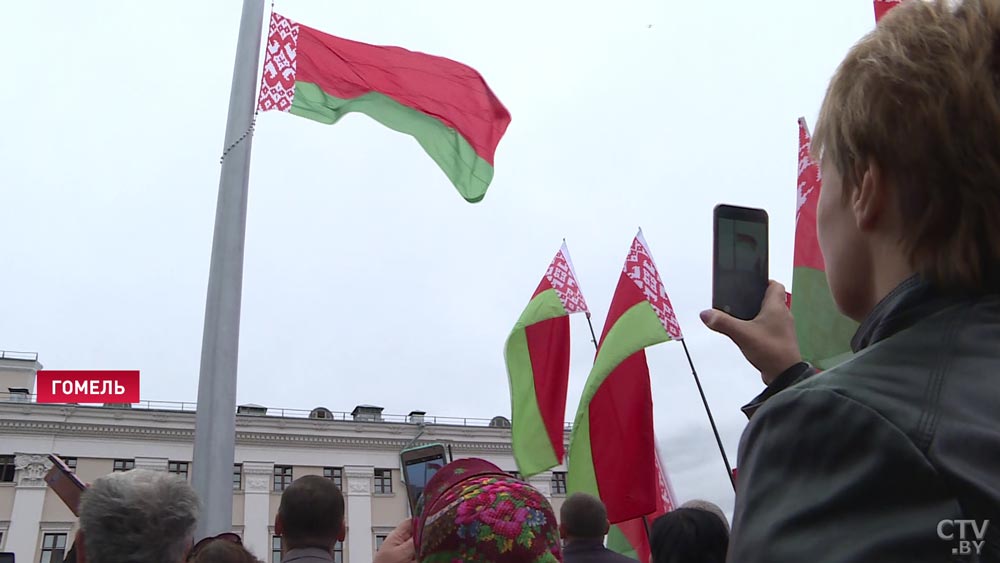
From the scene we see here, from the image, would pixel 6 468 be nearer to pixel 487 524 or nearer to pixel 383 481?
pixel 383 481

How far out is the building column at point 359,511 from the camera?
32156 mm

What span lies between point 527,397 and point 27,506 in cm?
2788

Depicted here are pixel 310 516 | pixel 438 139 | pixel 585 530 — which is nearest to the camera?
pixel 310 516

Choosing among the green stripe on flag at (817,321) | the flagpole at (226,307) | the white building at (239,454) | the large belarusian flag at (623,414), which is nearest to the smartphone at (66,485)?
the flagpole at (226,307)

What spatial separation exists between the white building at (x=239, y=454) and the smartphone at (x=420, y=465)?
92.3ft

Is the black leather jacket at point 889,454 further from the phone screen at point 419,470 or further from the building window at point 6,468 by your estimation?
the building window at point 6,468

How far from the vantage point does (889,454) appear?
698mm

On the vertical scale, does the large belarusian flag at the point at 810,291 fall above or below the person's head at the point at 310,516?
above

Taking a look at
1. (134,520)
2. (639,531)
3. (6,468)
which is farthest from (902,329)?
(6,468)

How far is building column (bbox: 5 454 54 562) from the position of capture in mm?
28172

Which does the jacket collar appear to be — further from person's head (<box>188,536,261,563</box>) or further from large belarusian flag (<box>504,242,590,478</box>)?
large belarusian flag (<box>504,242,590,478</box>)

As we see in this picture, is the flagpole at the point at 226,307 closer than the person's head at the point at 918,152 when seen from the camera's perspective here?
No

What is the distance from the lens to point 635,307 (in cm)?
777

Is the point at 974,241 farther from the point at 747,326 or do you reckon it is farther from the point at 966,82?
the point at 747,326
